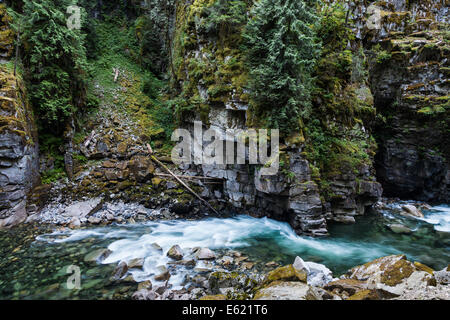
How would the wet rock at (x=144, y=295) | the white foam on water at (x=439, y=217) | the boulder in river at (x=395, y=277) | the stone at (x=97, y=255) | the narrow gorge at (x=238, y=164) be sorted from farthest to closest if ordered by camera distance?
the white foam on water at (x=439, y=217), the stone at (x=97, y=255), the narrow gorge at (x=238, y=164), the wet rock at (x=144, y=295), the boulder in river at (x=395, y=277)

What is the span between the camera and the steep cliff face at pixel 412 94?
43.2 ft

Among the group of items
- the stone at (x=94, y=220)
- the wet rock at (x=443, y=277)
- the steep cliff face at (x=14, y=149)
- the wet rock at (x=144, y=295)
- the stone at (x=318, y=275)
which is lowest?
the stone at (x=318, y=275)

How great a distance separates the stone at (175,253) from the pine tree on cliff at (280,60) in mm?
5859

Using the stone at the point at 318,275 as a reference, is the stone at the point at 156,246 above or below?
above

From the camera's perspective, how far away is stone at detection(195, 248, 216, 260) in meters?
6.76

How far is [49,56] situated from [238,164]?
10.4 meters

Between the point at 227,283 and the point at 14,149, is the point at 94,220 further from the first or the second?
the point at 227,283

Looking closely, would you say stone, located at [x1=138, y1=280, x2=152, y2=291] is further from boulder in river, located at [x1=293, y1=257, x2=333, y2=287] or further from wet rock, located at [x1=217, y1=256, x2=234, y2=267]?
boulder in river, located at [x1=293, y1=257, x2=333, y2=287]

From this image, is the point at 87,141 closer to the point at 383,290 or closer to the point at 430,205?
the point at 383,290

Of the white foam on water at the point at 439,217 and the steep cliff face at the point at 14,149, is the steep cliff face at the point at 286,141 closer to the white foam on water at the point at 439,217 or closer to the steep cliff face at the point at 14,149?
the white foam on water at the point at 439,217

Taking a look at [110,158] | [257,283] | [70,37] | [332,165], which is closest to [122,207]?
[110,158]

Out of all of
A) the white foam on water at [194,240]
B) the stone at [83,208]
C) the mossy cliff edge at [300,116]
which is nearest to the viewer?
the white foam on water at [194,240]

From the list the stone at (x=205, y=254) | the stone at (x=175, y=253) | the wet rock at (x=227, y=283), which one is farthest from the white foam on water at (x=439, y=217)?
the stone at (x=175, y=253)

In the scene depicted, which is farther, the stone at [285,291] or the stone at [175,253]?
the stone at [175,253]
